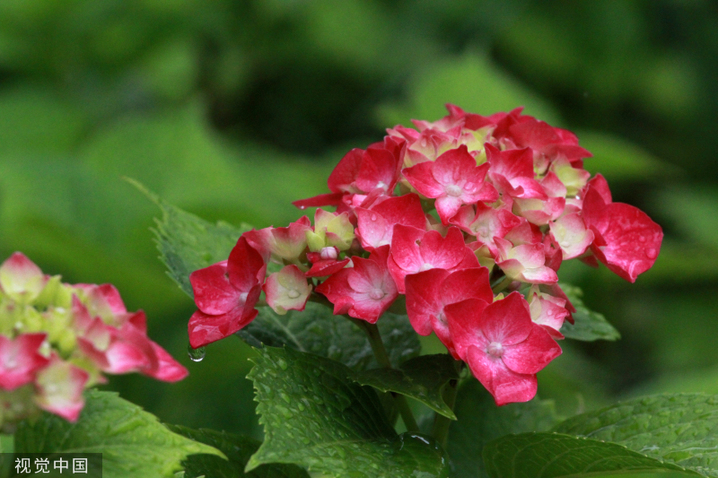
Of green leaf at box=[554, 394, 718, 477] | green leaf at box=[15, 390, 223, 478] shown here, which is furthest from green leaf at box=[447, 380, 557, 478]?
green leaf at box=[15, 390, 223, 478]

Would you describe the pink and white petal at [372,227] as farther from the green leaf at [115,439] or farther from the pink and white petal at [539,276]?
the green leaf at [115,439]

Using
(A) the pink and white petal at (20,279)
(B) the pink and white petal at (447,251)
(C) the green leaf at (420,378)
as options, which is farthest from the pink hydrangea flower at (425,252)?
(A) the pink and white petal at (20,279)

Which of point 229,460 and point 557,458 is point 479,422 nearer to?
point 557,458

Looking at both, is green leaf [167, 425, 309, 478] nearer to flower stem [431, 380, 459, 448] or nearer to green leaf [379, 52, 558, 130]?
flower stem [431, 380, 459, 448]

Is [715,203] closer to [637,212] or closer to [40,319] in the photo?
[637,212]

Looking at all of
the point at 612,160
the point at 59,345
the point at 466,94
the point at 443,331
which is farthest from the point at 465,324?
the point at 466,94
